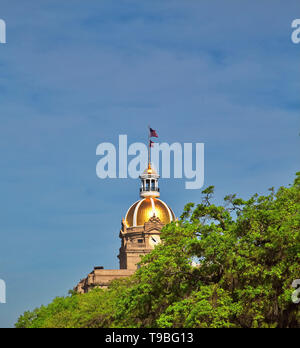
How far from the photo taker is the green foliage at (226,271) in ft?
153

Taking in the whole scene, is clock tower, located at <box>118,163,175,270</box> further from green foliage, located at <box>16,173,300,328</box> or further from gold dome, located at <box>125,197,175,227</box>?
green foliage, located at <box>16,173,300,328</box>

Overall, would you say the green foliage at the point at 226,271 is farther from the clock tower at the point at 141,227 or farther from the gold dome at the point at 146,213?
the gold dome at the point at 146,213

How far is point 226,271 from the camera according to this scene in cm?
5059

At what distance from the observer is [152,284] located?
53.2 metres

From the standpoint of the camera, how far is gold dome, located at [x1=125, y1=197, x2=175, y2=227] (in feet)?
547

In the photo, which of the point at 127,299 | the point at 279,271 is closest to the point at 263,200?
the point at 279,271

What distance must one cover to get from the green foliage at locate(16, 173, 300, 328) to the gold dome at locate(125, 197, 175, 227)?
109 m

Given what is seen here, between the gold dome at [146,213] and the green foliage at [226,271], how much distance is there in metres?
109

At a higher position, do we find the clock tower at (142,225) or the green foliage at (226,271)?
the clock tower at (142,225)

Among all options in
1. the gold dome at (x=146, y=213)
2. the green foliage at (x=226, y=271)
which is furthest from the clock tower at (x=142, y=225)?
the green foliage at (x=226, y=271)

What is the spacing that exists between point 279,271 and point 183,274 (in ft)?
26.5

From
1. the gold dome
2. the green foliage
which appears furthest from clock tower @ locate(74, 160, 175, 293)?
the green foliage

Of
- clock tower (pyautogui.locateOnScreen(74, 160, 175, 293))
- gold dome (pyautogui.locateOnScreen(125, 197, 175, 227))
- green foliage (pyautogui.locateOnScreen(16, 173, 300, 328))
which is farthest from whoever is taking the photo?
gold dome (pyautogui.locateOnScreen(125, 197, 175, 227))
